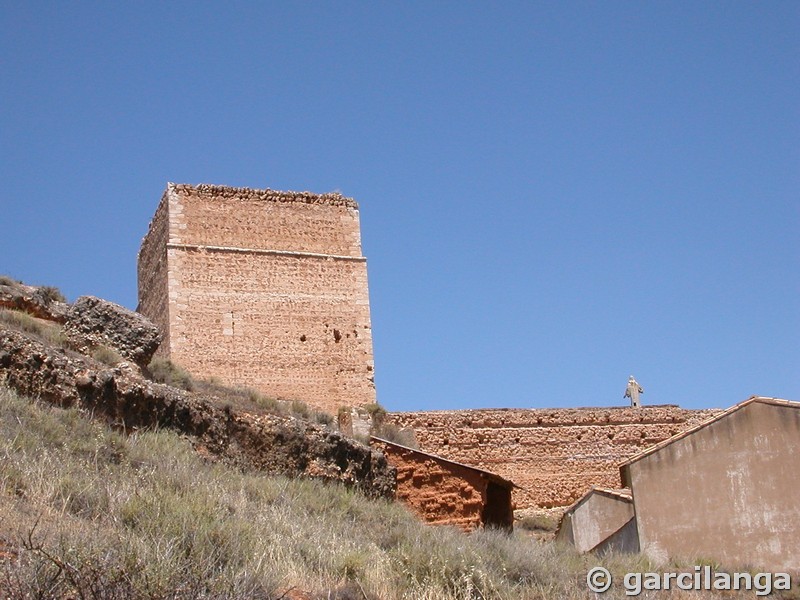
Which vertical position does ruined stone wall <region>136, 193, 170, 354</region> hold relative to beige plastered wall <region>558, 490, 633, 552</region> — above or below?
above

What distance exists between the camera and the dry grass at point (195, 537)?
20.1 ft

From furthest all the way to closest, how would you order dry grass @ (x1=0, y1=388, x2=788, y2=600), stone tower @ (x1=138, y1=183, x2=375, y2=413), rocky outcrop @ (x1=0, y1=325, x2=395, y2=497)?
stone tower @ (x1=138, y1=183, x2=375, y2=413)
rocky outcrop @ (x1=0, y1=325, x2=395, y2=497)
dry grass @ (x1=0, y1=388, x2=788, y2=600)

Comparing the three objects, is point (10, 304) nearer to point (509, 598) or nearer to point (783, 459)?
point (509, 598)

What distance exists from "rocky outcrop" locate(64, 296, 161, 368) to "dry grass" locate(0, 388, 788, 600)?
7.72ft

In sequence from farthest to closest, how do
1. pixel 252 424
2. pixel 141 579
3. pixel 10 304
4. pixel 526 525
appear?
pixel 526 525
pixel 10 304
pixel 252 424
pixel 141 579

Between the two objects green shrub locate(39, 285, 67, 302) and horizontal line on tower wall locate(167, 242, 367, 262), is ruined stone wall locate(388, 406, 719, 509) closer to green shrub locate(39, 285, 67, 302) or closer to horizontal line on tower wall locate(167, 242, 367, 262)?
horizontal line on tower wall locate(167, 242, 367, 262)

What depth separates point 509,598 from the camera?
26.3 feet

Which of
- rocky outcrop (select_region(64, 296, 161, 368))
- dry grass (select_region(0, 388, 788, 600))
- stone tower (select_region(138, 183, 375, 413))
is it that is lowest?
dry grass (select_region(0, 388, 788, 600))

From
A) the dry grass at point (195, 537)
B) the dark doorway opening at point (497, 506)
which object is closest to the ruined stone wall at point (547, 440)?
the dark doorway opening at point (497, 506)

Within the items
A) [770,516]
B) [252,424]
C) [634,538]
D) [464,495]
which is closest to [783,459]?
[770,516]

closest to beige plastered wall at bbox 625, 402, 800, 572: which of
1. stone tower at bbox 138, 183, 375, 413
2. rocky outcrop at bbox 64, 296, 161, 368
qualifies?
rocky outcrop at bbox 64, 296, 161, 368

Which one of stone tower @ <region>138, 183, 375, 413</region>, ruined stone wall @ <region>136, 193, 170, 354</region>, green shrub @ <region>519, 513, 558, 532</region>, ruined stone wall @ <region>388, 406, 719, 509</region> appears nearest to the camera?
green shrub @ <region>519, 513, 558, 532</region>

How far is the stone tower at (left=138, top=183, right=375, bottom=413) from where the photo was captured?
23.0m

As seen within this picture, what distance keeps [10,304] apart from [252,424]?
10.9ft
